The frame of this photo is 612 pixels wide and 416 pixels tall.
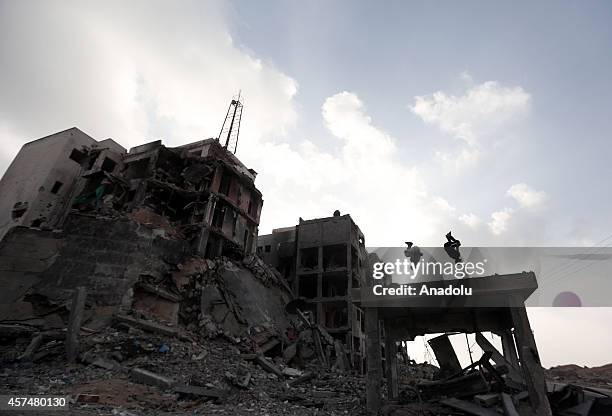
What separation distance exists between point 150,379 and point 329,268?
21530 mm

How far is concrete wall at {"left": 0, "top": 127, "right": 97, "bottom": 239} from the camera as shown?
2588cm

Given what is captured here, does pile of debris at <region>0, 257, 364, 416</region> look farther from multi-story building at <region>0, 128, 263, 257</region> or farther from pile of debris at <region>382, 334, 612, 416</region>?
multi-story building at <region>0, 128, 263, 257</region>

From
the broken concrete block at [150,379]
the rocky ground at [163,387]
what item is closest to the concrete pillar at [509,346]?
the rocky ground at [163,387]

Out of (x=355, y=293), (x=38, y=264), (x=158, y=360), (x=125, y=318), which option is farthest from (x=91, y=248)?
(x=355, y=293)

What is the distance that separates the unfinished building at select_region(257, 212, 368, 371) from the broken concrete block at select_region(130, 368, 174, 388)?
63.0ft

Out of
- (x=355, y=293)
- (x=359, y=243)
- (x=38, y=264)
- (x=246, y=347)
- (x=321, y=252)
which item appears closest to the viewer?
(x=355, y=293)

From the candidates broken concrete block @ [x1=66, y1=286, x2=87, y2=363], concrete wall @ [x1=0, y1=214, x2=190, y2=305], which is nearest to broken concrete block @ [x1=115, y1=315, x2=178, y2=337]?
concrete wall @ [x1=0, y1=214, x2=190, y2=305]

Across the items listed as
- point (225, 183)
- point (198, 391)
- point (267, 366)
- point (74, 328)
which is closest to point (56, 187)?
point (225, 183)

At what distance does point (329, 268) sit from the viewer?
29.5 meters

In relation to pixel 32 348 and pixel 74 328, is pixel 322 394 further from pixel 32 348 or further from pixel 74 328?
pixel 32 348

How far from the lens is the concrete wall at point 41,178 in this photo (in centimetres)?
2588

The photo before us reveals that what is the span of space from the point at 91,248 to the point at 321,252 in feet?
61.7

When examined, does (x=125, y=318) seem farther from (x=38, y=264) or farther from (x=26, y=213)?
(x=26, y=213)

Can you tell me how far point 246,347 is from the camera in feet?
51.9
